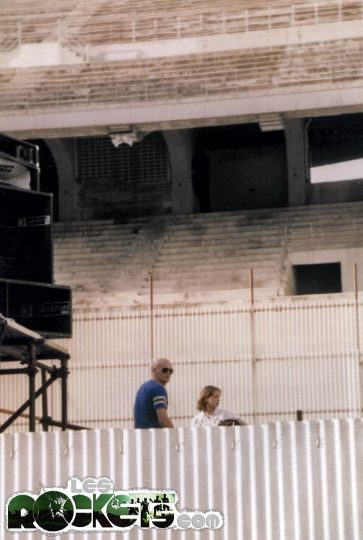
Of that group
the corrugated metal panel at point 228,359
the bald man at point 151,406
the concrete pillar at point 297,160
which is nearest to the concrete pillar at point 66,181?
the concrete pillar at point 297,160

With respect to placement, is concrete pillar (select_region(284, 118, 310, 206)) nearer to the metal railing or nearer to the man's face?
the metal railing

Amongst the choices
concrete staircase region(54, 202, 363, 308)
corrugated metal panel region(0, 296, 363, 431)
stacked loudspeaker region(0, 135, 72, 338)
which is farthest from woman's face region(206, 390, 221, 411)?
concrete staircase region(54, 202, 363, 308)

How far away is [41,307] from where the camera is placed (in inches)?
502

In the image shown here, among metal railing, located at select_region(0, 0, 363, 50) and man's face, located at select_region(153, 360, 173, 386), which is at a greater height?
metal railing, located at select_region(0, 0, 363, 50)

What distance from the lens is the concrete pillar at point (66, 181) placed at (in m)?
34.3

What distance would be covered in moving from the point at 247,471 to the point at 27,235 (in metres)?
3.48

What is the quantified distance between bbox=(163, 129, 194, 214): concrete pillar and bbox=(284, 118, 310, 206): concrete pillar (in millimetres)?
2488

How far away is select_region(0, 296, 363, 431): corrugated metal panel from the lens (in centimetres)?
2220

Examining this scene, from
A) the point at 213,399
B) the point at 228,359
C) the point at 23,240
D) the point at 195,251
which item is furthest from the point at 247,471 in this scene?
the point at 195,251

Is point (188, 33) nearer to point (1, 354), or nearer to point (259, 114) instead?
point (259, 114)

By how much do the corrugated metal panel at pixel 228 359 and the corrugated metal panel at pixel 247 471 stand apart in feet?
37.8

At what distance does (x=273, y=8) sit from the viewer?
29484mm

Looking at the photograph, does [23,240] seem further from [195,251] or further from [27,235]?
[195,251]

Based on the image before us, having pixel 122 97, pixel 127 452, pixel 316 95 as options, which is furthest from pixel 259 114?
pixel 127 452
